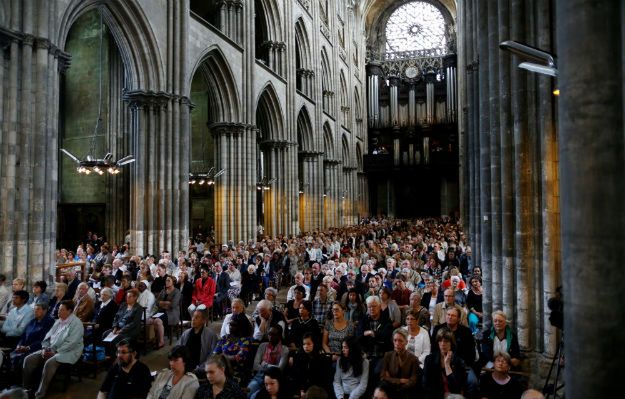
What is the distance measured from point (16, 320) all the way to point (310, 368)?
4.91 meters

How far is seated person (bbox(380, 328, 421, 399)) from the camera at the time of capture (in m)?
5.12

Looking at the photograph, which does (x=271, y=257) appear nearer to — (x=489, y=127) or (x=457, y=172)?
(x=489, y=127)

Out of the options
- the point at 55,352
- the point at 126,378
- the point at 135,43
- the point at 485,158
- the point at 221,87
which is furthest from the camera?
the point at 221,87

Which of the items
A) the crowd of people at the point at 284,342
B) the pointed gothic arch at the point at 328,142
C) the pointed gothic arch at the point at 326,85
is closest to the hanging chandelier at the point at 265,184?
the pointed gothic arch at the point at 328,142

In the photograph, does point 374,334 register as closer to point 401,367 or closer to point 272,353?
point 401,367

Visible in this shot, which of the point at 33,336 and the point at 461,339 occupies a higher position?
the point at 461,339

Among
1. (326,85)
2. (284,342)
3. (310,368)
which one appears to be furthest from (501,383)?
(326,85)

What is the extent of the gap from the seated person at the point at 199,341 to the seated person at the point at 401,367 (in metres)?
2.35

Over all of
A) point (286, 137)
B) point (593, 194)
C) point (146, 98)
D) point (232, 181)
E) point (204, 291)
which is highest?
point (286, 137)

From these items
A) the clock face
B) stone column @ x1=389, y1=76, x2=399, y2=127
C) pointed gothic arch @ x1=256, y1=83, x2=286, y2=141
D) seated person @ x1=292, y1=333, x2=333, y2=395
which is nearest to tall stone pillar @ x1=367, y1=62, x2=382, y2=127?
stone column @ x1=389, y1=76, x2=399, y2=127

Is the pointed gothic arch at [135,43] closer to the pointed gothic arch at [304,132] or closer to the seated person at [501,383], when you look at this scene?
the seated person at [501,383]

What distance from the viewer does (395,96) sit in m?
44.1

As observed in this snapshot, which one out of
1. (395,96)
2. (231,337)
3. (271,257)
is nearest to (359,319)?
(231,337)

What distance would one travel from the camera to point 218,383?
14.8 feet
